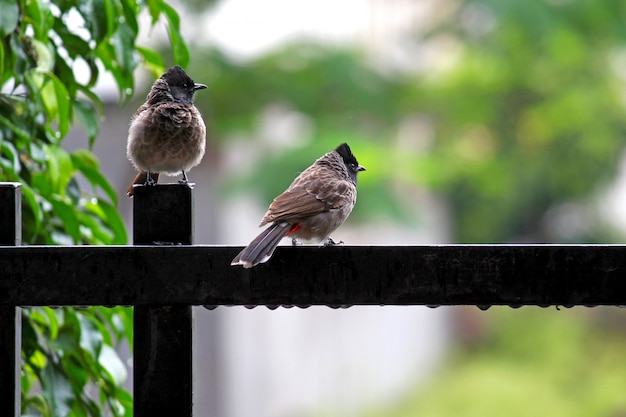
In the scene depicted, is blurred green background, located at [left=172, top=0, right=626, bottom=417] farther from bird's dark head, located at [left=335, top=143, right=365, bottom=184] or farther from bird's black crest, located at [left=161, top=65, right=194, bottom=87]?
bird's black crest, located at [left=161, top=65, right=194, bottom=87]

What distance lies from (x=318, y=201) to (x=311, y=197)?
0.02 m

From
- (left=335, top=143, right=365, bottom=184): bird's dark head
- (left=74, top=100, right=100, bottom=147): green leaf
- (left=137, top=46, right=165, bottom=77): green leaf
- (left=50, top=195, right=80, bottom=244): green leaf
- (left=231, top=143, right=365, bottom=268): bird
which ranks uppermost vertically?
(left=137, top=46, right=165, bottom=77): green leaf

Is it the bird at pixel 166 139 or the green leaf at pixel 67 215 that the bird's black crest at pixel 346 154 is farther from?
the green leaf at pixel 67 215

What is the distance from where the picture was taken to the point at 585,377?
14.1 metres

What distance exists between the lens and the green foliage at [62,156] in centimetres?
173

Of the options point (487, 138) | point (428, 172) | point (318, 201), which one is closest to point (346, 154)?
point (318, 201)

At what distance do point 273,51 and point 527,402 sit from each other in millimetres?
5770

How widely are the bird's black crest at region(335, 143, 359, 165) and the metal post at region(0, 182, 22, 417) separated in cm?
145

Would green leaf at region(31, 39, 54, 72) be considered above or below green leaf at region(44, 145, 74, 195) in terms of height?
above

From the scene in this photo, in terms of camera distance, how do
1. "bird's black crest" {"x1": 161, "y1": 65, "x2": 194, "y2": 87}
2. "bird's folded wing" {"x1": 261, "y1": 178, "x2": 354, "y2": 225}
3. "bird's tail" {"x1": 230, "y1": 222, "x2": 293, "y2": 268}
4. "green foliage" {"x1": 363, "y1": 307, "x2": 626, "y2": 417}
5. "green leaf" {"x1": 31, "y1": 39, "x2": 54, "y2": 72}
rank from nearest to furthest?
"bird's tail" {"x1": 230, "y1": 222, "x2": 293, "y2": 268}, "green leaf" {"x1": 31, "y1": 39, "x2": 54, "y2": 72}, "bird's folded wing" {"x1": 261, "y1": 178, "x2": 354, "y2": 225}, "bird's black crest" {"x1": 161, "y1": 65, "x2": 194, "y2": 87}, "green foliage" {"x1": 363, "y1": 307, "x2": 626, "y2": 417}

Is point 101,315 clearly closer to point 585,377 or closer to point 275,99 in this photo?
point 275,99

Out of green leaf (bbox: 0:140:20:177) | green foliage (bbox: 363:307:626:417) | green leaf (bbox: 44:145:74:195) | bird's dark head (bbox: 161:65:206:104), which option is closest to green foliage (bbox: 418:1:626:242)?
green foliage (bbox: 363:307:626:417)

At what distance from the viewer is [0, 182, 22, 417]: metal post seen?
1293mm

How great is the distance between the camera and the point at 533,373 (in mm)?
13992
